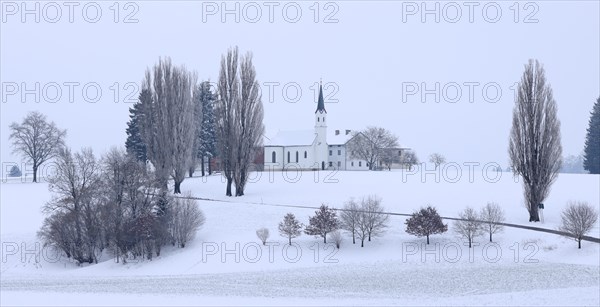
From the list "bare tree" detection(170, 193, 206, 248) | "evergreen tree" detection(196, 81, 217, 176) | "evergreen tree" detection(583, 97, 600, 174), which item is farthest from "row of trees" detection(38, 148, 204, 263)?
"evergreen tree" detection(583, 97, 600, 174)

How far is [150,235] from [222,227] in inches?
208

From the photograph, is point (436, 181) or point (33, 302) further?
point (436, 181)

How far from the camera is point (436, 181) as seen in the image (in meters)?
54.5

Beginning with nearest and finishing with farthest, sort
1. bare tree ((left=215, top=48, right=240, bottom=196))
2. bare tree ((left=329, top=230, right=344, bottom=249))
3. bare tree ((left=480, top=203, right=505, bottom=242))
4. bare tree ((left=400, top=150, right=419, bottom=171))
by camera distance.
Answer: bare tree ((left=480, top=203, right=505, bottom=242)) < bare tree ((left=329, top=230, right=344, bottom=249)) < bare tree ((left=215, top=48, right=240, bottom=196)) < bare tree ((left=400, top=150, right=419, bottom=171))

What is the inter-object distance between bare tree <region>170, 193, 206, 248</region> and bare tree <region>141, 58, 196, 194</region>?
1052 cm

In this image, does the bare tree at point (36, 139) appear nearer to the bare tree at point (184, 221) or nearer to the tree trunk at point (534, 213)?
the bare tree at point (184, 221)

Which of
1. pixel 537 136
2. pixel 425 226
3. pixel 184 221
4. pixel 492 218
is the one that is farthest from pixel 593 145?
pixel 184 221

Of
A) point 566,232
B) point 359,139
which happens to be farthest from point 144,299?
point 359,139

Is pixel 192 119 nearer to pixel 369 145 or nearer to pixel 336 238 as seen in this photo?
pixel 336 238

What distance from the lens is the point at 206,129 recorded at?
6975 cm

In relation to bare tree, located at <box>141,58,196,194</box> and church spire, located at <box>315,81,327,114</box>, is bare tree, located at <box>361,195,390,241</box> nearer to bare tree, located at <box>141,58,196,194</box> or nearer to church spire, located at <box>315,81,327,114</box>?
bare tree, located at <box>141,58,196,194</box>

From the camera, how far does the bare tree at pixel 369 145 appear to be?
8050 cm

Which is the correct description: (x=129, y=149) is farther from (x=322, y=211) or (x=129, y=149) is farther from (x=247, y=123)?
(x=322, y=211)

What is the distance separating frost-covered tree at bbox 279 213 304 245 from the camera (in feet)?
123
